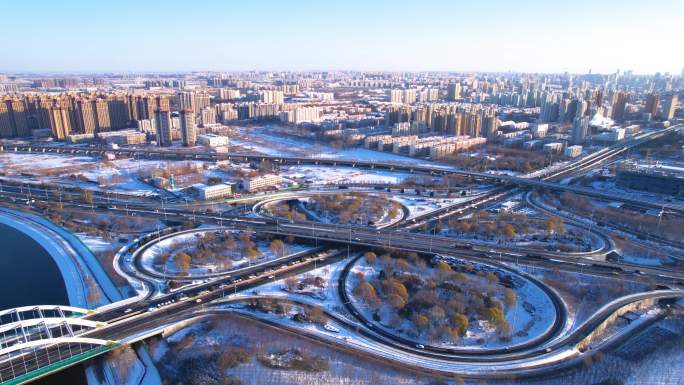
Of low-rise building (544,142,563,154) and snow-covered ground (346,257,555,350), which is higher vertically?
low-rise building (544,142,563,154)

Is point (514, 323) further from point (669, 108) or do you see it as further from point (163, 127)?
point (669, 108)

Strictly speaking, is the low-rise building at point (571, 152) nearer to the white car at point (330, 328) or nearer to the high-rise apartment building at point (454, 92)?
the white car at point (330, 328)

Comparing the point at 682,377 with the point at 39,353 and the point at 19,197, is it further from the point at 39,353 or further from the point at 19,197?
the point at 19,197

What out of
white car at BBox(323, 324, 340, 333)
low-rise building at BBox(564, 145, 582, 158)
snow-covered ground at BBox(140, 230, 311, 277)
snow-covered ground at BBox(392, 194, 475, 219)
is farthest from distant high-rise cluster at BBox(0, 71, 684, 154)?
white car at BBox(323, 324, 340, 333)

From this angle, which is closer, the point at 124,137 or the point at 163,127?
the point at 163,127

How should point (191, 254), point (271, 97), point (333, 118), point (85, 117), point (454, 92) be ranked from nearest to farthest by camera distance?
1. point (191, 254)
2. point (85, 117)
3. point (333, 118)
4. point (271, 97)
5. point (454, 92)

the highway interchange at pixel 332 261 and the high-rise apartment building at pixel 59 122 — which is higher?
the high-rise apartment building at pixel 59 122

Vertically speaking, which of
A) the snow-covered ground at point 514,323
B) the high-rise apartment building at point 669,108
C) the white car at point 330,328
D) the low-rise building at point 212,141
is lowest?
the snow-covered ground at point 514,323

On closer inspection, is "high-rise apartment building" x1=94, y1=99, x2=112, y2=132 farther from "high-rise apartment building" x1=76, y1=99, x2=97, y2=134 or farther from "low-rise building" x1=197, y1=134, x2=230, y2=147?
"low-rise building" x1=197, y1=134, x2=230, y2=147

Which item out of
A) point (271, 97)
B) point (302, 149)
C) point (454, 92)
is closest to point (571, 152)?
point (302, 149)

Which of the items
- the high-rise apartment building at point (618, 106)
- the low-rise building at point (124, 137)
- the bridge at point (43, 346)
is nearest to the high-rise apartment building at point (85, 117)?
the low-rise building at point (124, 137)

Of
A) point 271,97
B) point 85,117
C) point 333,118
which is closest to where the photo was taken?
point 85,117

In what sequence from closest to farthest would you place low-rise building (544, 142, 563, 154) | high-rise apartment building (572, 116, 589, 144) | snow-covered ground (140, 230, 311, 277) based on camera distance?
1. snow-covered ground (140, 230, 311, 277)
2. low-rise building (544, 142, 563, 154)
3. high-rise apartment building (572, 116, 589, 144)
